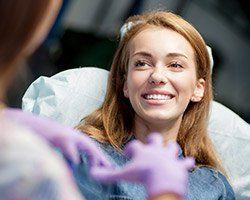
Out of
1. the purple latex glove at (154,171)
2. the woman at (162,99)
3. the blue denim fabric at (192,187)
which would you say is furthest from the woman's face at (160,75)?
the purple latex glove at (154,171)

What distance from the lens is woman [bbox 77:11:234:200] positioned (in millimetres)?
1385

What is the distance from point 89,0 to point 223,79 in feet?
2.91

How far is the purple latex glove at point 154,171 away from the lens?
765mm

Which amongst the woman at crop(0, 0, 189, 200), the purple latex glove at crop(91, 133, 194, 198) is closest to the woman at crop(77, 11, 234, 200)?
the purple latex glove at crop(91, 133, 194, 198)

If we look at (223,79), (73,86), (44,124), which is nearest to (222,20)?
(223,79)

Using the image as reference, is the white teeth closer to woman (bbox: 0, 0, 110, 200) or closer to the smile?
the smile

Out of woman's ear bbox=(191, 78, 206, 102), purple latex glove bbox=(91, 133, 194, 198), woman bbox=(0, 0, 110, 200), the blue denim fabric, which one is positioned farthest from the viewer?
woman's ear bbox=(191, 78, 206, 102)

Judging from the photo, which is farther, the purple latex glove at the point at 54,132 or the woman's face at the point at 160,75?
the woman's face at the point at 160,75

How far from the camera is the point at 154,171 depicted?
30.5 inches

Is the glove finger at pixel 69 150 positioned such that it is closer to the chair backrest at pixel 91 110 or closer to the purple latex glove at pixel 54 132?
the purple latex glove at pixel 54 132

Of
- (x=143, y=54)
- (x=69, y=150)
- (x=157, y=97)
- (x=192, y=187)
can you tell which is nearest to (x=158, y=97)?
(x=157, y=97)

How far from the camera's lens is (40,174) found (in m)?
0.67

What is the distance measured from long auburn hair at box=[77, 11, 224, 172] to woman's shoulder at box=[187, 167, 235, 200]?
0.14ft

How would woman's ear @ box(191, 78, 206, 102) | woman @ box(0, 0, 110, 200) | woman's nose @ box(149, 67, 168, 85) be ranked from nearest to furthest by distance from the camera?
woman @ box(0, 0, 110, 200)
woman's nose @ box(149, 67, 168, 85)
woman's ear @ box(191, 78, 206, 102)
